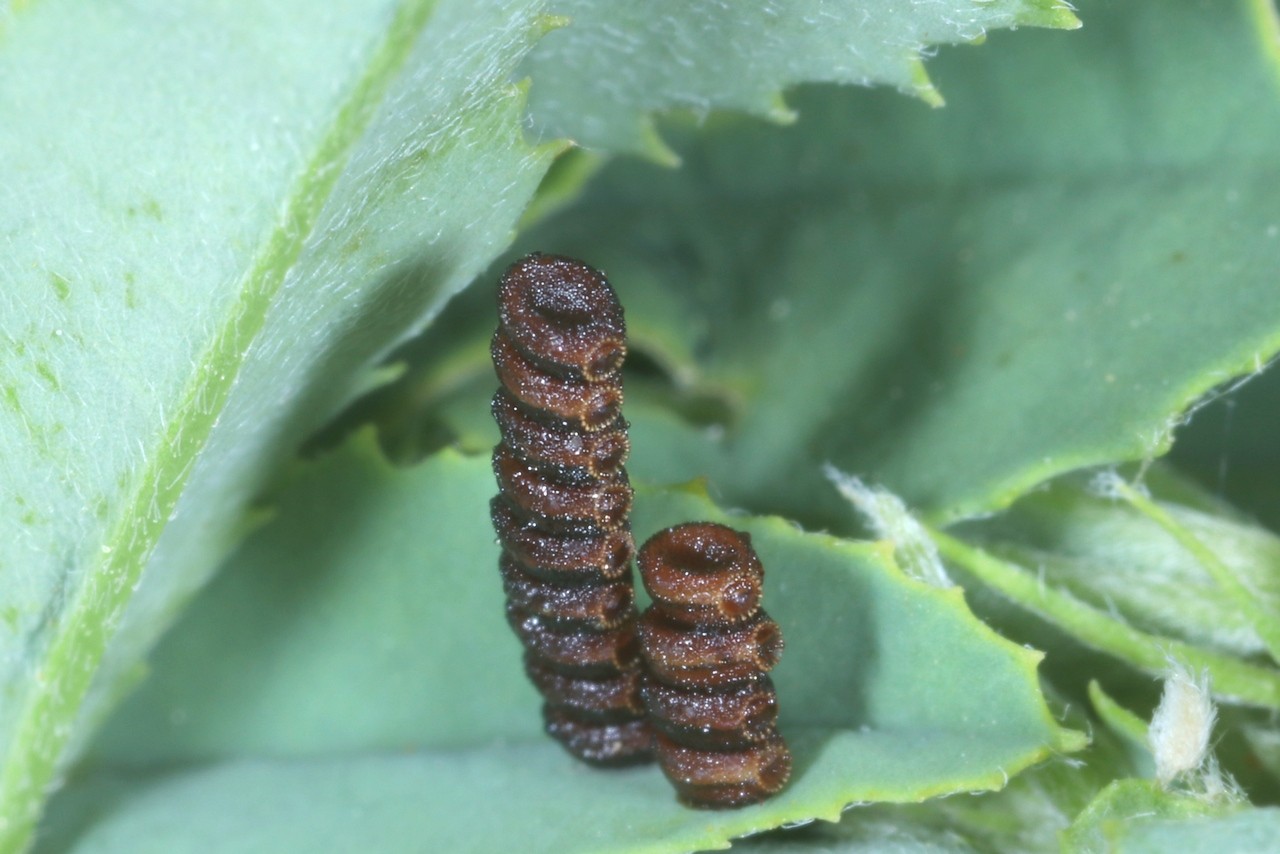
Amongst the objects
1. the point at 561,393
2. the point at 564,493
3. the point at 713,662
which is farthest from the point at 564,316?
the point at 713,662

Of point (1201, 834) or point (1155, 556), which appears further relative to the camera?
point (1155, 556)

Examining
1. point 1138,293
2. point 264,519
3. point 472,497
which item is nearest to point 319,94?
point 472,497

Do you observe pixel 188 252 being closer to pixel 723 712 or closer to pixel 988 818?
pixel 723 712

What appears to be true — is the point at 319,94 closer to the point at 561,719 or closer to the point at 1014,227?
the point at 561,719

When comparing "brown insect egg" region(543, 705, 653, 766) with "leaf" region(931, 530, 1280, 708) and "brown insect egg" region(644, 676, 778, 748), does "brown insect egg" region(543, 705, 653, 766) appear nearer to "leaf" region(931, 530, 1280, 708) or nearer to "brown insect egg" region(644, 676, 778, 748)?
"brown insect egg" region(644, 676, 778, 748)

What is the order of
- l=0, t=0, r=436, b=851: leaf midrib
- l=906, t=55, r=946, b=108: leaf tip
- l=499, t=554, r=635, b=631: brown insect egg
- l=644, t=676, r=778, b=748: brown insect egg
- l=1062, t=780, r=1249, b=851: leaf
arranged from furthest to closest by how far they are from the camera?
1. l=906, t=55, r=946, b=108: leaf tip
2. l=499, t=554, r=635, b=631: brown insect egg
3. l=644, t=676, r=778, b=748: brown insect egg
4. l=1062, t=780, r=1249, b=851: leaf
5. l=0, t=0, r=436, b=851: leaf midrib

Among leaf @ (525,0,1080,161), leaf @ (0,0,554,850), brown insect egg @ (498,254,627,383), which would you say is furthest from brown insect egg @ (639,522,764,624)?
leaf @ (525,0,1080,161)
